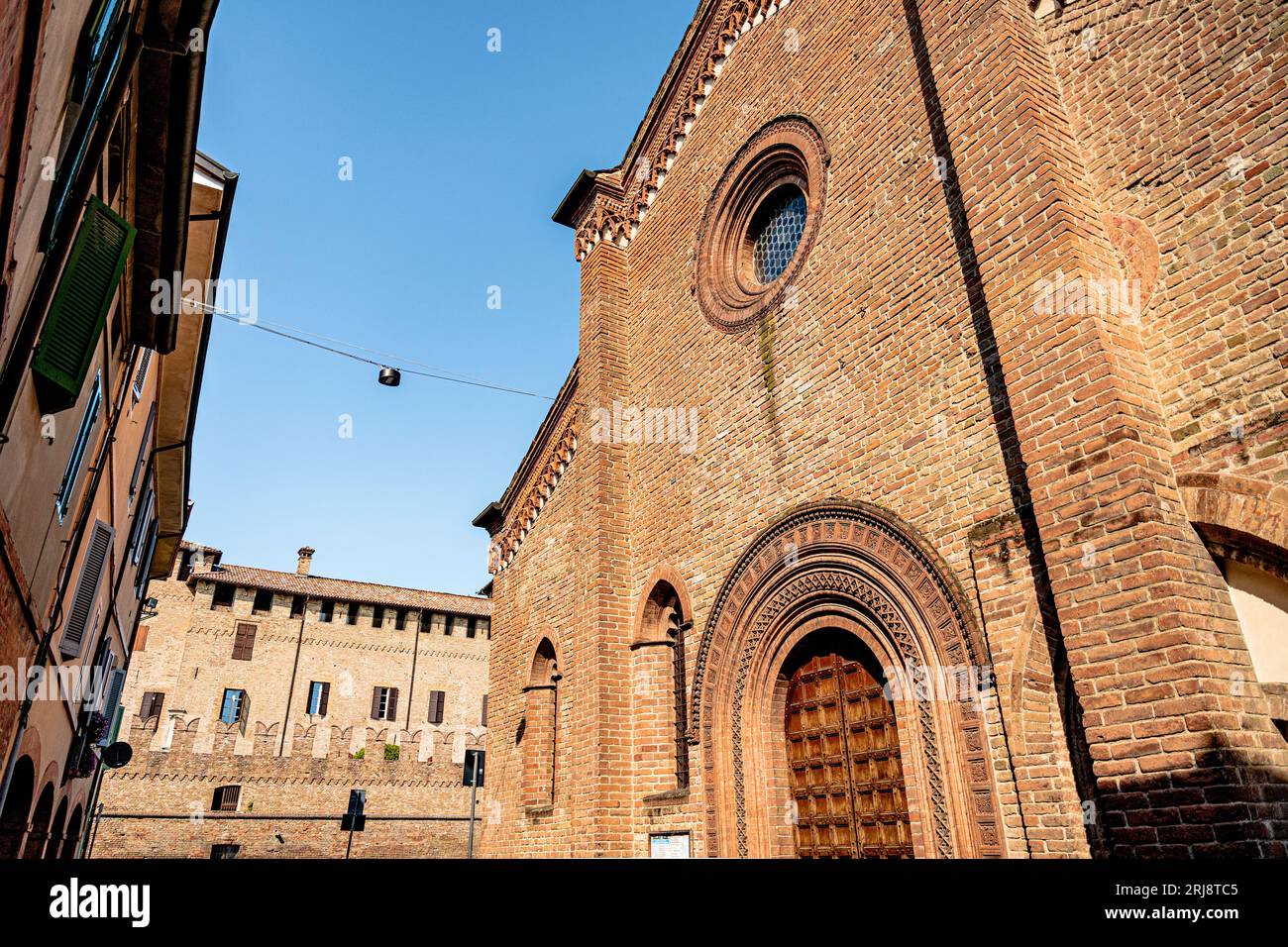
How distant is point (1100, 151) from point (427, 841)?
2837 centimetres

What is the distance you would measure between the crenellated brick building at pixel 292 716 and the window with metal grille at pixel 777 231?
75.0 feet

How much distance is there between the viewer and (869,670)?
21.6 ft

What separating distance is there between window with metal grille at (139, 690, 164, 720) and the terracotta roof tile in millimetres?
4608

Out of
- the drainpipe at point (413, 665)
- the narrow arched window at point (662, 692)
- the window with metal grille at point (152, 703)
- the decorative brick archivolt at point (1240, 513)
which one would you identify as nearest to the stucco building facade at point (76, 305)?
the narrow arched window at point (662, 692)

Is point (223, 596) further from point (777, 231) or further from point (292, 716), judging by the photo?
point (777, 231)

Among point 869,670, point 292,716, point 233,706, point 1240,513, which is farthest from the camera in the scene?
point 292,716

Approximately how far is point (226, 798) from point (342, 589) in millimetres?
11778

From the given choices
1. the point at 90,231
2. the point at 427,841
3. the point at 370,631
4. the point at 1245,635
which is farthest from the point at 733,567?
the point at 370,631

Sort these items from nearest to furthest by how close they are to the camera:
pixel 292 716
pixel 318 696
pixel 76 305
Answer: pixel 76 305, pixel 292 716, pixel 318 696

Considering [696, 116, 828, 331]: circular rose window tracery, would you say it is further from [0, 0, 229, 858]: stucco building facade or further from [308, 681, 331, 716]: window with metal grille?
[308, 681, 331, 716]: window with metal grille

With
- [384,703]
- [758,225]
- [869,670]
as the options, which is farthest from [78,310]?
[384,703]

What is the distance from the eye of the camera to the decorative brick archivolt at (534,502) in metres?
11.5

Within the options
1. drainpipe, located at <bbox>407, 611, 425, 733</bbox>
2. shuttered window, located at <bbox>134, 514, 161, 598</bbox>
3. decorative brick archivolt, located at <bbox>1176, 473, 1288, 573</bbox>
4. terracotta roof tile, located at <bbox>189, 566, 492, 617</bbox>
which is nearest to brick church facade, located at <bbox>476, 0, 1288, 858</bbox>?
decorative brick archivolt, located at <bbox>1176, 473, 1288, 573</bbox>

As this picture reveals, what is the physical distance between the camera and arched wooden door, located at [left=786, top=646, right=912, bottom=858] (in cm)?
612
